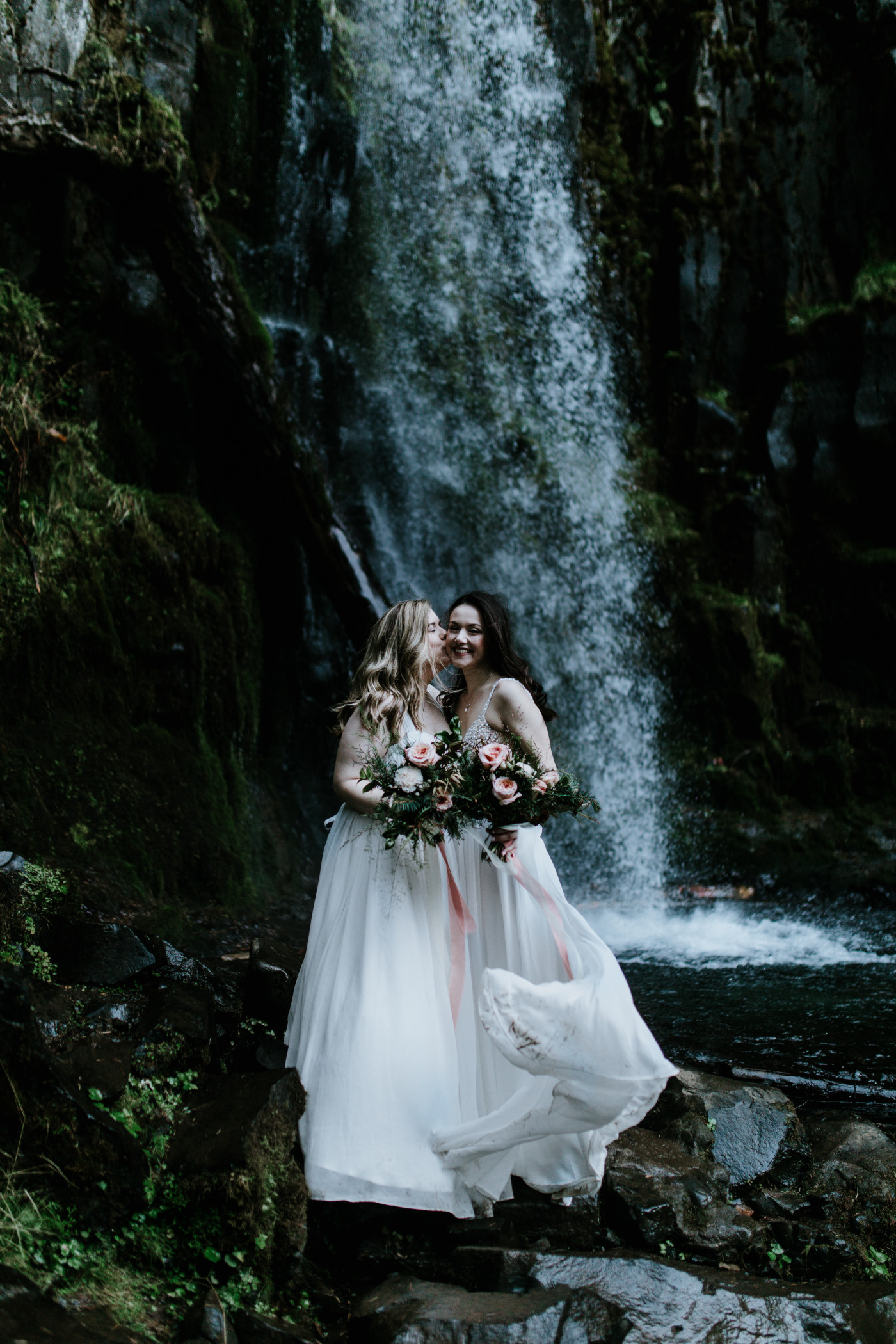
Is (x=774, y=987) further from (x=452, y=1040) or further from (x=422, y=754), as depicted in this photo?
(x=422, y=754)

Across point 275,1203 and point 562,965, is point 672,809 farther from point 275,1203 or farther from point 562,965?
A: point 275,1203

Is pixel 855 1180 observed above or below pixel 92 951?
below

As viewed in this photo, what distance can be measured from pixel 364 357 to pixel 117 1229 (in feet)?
31.3

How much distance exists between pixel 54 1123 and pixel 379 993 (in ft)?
4.02

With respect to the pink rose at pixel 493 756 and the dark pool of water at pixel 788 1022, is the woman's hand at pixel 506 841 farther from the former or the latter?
the dark pool of water at pixel 788 1022

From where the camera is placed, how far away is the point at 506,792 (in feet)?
12.3

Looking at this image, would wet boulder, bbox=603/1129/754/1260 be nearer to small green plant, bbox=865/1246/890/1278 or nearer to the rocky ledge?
the rocky ledge

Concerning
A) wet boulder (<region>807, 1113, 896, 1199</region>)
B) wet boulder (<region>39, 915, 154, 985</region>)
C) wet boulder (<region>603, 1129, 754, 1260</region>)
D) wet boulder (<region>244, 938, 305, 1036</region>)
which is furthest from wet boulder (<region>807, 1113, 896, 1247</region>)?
wet boulder (<region>39, 915, 154, 985</region>)

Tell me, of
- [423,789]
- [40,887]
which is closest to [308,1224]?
[423,789]

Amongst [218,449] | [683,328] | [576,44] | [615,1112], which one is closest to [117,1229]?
[615,1112]

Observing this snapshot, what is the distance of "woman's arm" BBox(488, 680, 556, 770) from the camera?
14.2ft

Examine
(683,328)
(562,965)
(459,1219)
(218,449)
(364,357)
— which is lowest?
(459,1219)

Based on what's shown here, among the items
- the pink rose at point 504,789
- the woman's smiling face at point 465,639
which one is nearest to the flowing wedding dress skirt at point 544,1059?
the pink rose at point 504,789

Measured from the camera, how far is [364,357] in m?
10.9
